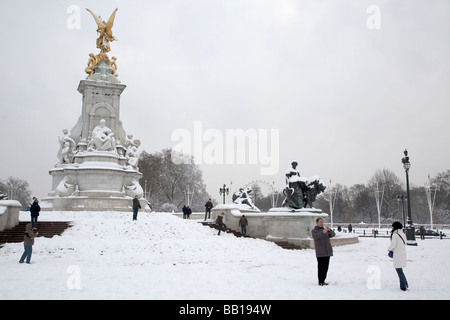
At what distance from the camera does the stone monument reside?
2442cm

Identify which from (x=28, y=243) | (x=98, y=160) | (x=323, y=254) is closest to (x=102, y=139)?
(x=98, y=160)

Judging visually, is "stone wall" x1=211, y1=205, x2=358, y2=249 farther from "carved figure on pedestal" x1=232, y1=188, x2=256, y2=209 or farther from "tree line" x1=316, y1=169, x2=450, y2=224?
"tree line" x1=316, y1=169, x2=450, y2=224

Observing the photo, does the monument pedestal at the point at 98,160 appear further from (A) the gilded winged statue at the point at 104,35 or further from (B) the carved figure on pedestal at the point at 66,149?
(A) the gilded winged statue at the point at 104,35

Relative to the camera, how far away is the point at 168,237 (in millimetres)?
17422

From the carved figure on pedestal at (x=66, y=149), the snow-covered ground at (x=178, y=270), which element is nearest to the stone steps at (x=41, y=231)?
the snow-covered ground at (x=178, y=270)

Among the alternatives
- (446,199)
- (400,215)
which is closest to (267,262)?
(400,215)

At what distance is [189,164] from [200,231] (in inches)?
1986

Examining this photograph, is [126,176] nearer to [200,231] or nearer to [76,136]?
[76,136]

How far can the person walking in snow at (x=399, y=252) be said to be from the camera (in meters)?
8.04

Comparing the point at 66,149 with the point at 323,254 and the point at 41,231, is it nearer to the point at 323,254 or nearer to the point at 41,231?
the point at 41,231

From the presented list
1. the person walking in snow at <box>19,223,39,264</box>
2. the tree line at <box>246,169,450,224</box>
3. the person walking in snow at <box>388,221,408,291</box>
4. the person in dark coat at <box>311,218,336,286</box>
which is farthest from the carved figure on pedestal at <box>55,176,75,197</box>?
the tree line at <box>246,169,450,224</box>

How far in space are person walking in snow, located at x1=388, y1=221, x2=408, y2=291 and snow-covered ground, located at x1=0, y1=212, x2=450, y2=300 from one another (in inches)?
10.8

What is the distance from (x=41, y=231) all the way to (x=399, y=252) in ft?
48.2
